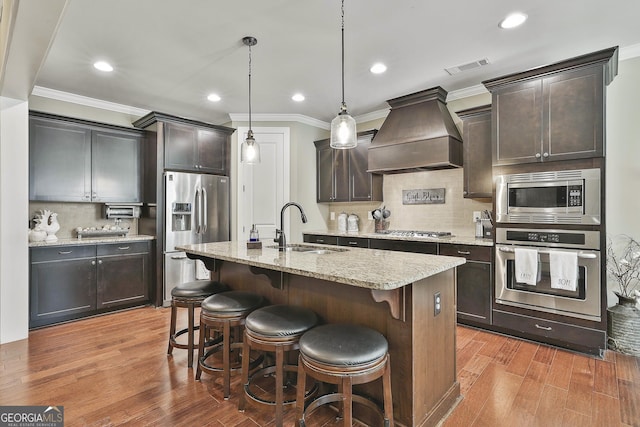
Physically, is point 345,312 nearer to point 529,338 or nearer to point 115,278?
point 529,338

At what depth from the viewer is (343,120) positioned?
2.20 m

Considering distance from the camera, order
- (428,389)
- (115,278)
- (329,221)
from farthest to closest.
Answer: (329,221)
(115,278)
(428,389)

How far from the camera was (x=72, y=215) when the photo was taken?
4137 millimetres

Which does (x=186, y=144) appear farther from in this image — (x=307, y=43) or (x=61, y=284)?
(x=307, y=43)

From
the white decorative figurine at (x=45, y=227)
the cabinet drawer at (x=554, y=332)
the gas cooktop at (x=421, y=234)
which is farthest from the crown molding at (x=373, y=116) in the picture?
the white decorative figurine at (x=45, y=227)

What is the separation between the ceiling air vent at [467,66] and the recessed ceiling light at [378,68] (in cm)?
67

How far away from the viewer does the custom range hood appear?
3.75m

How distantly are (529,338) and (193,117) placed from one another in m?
5.36

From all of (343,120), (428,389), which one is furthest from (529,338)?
(343,120)

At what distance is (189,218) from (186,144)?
1.05 meters

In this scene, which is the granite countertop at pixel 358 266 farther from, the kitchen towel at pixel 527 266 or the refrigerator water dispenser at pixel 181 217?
the refrigerator water dispenser at pixel 181 217

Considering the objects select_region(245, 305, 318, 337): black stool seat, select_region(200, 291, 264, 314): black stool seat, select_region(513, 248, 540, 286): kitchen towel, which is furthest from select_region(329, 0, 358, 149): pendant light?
select_region(513, 248, 540, 286): kitchen towel

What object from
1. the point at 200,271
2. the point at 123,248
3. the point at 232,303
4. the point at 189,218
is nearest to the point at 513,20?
the point at 232,303

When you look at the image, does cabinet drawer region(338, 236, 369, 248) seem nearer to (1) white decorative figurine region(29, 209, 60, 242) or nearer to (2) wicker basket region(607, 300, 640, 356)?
(2) wicker basket region(607, 300, 640, 356)
